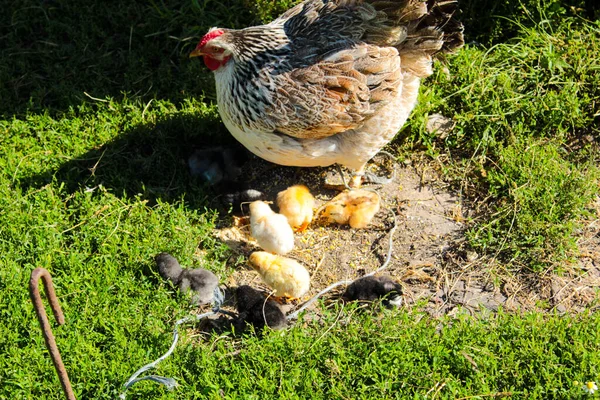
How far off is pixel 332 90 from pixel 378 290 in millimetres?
1363

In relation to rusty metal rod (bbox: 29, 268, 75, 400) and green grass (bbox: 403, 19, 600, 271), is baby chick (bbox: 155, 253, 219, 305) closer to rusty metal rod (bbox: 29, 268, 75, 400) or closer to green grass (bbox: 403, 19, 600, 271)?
rusty metal rod (bbox: 29, 268, 75, 400)

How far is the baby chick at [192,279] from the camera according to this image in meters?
4.55

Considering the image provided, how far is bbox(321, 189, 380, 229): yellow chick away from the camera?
5.05 m

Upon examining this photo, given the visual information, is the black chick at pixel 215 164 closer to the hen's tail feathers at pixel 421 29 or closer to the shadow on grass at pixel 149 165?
the shadow on grass at pixel 149 165

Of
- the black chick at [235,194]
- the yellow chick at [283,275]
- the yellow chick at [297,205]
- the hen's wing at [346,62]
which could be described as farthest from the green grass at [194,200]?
the hen's wing at [346,62]

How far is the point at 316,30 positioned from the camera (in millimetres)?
4906

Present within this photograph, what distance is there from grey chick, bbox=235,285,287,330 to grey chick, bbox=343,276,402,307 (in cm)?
52

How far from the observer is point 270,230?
4695 millimetres

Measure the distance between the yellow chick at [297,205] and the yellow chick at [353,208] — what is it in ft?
0.55

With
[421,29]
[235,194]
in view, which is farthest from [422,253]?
[421,29]

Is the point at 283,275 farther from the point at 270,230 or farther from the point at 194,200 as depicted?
the point at 194,200

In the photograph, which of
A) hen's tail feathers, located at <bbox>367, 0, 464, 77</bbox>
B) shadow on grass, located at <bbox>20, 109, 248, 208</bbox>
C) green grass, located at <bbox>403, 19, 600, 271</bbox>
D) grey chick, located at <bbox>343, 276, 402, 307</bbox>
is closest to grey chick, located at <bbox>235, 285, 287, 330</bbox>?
grey chick, located at <bbox>343, 276, 402, 307</bbox>

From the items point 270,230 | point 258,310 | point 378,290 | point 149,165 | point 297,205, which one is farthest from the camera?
point 149,165

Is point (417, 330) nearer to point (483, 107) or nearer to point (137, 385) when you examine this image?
point (137, 385)
